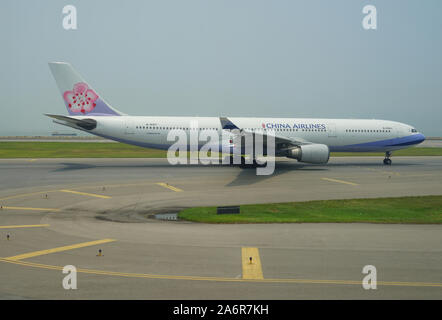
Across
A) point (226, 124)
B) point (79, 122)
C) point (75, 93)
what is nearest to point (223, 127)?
point (226, 124)

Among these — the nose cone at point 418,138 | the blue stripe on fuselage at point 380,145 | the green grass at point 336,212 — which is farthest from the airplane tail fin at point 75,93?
the nose cone at point 418,138

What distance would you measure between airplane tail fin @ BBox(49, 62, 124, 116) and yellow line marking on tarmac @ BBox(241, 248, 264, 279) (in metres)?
28.8

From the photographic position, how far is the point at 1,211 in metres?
17.2

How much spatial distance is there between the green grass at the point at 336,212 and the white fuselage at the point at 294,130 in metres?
17.2

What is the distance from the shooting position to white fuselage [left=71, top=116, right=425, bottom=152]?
116 feet

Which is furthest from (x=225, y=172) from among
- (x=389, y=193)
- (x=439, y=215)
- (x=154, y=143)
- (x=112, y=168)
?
(x=439, y=215)

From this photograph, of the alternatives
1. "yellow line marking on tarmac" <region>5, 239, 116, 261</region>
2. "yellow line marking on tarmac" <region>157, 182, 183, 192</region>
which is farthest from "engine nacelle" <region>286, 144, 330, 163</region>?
"yellow line marking on tarmac" <region>5, 239, 116, 261</region>

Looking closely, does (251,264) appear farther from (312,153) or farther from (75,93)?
(75,93)

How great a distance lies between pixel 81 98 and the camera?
3581cm

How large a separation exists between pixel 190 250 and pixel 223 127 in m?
22.8

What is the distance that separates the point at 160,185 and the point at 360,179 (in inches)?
606

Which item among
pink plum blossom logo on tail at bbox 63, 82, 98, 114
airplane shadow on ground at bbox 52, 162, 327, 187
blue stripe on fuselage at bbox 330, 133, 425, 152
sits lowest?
airplane shadow on ground at bbox 52, 162, 327, 187

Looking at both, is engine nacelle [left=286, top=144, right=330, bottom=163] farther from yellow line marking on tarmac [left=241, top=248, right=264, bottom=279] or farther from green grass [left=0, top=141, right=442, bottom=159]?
green grass [left=0, top=141, right=442, bottom=159]
